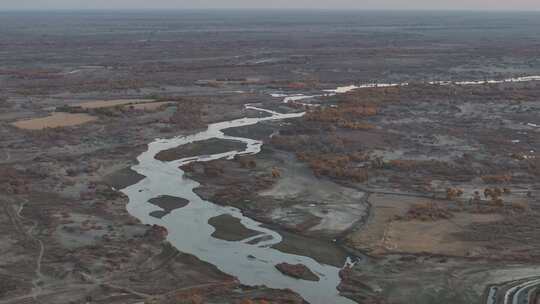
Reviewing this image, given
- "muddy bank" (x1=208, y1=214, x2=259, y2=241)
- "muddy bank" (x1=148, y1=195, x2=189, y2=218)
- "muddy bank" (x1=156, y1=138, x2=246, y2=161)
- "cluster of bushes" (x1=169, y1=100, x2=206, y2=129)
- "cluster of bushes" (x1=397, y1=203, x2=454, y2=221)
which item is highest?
"cluster of bushes" (x1=397, y1=203, x2=454, y2=221)

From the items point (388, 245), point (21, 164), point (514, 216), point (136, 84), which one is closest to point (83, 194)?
point (21, 164)

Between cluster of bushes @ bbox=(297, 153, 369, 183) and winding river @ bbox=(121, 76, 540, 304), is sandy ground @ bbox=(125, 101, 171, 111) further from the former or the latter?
cluster of bushes @ bbox=(297, 153, 369, 183)

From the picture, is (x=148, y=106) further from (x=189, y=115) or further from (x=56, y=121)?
(x=56, y=121)

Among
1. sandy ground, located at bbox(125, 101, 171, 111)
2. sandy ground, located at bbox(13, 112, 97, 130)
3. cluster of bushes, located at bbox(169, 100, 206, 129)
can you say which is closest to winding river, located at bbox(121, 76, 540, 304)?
cluster of bushes, located at bbox(169, 100, 206, 129)

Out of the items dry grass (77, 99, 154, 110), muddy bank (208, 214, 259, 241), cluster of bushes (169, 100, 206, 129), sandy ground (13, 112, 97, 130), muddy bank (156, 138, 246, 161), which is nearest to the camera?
muddy bank (208, 214, 259, 241)

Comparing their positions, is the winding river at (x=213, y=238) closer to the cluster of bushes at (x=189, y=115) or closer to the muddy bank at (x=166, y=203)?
the muddy bank at (x=166, y=203)

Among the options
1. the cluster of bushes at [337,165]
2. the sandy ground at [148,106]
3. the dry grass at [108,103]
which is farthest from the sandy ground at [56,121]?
the cluster of bushes at [337,165]

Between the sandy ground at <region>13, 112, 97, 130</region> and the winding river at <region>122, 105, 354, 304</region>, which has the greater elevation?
the sandy ground at <region>13, 112, 97, 130</region>

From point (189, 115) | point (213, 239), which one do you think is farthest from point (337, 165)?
point (189, 115)
